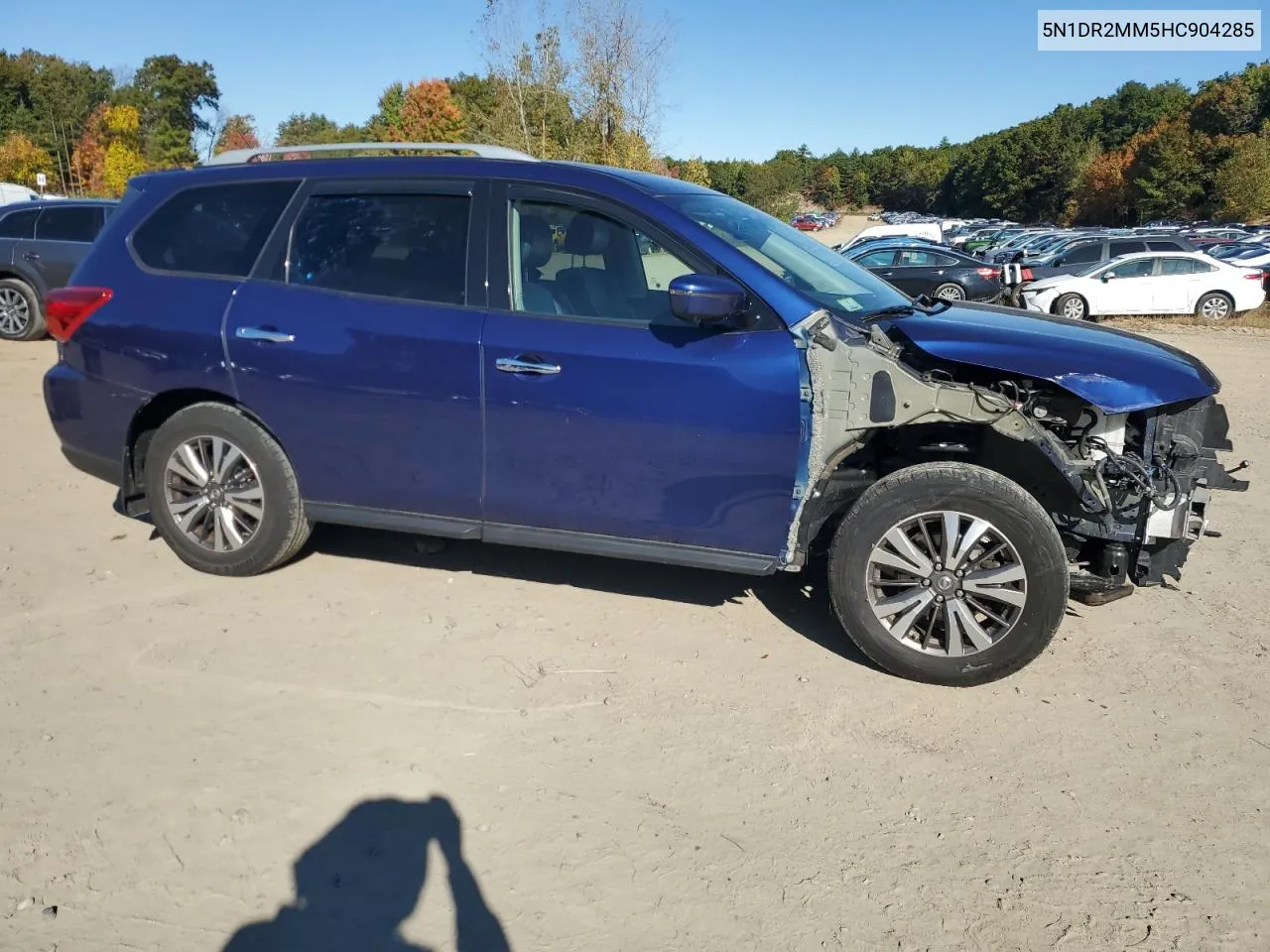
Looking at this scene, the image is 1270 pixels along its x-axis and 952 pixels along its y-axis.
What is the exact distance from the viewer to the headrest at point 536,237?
4.21m

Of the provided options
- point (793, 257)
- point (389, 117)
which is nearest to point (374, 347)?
point (793, 257)

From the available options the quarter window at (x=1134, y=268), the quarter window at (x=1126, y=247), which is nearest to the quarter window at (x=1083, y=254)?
the quarter window at (x=1126, y=247)

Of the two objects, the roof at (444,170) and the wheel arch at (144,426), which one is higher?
the roof at (444,170)

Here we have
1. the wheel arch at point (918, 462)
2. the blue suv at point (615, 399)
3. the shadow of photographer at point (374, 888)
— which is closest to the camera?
the shadow of photographer at point (374, 888)

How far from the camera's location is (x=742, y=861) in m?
2.88

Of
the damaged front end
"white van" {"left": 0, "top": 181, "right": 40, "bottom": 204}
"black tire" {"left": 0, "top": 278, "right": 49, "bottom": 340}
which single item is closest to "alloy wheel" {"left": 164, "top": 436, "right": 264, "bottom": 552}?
the damaged front end

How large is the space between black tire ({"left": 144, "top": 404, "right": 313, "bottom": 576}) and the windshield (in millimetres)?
2152

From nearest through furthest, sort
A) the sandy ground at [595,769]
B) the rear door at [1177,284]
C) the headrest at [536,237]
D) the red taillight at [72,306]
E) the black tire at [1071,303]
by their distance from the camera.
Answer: the sandy ground at [595,769] → the headrest at [536,237] → the red taillight at [72,306] → the black tire at [1071,303] → the rear door at [1177,284]

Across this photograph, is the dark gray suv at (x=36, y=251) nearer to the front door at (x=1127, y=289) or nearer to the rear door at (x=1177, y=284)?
the front door at (x=1127, y=289)

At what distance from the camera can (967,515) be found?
3.74 metres

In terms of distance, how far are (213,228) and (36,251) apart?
31.4 ft

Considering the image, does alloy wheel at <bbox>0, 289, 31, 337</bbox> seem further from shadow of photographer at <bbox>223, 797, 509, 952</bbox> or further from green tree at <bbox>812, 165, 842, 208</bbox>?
green tree at <bbox>812, 165, 842, 208</bbox>

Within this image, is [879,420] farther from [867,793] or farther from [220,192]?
[220,192]

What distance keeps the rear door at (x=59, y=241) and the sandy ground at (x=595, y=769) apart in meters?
9.04
